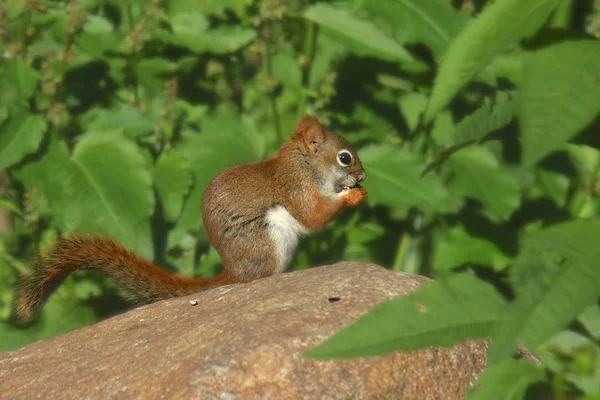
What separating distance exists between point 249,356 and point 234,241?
34.5 inches

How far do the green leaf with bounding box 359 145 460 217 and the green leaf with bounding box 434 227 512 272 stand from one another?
13 cm

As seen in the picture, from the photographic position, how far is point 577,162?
11.9 feet

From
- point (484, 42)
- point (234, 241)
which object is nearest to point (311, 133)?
point (234, 241)

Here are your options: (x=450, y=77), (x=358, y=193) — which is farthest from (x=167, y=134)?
(x=450, y=77)

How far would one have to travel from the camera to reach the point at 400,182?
11.1 ft

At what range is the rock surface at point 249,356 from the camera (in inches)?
74.9

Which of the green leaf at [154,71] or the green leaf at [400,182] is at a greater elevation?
the green leaf at [154,71]

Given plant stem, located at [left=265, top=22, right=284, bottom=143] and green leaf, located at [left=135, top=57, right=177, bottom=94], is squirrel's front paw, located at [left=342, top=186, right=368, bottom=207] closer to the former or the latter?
plant stem, located at [left=265, top=22, right=284, bottom=143]

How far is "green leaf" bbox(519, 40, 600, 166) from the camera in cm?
115

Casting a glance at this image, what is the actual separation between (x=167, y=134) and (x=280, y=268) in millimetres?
1131

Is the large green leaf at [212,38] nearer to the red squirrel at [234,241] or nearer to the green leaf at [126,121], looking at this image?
the green leaf at [126,121]

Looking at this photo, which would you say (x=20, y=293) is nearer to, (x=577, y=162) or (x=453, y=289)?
(x=453, y=289)

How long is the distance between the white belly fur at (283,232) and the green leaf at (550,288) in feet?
4.69

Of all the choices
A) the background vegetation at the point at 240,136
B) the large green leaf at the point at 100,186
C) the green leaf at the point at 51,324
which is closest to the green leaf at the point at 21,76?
the background vegetation at the point at 240,136
